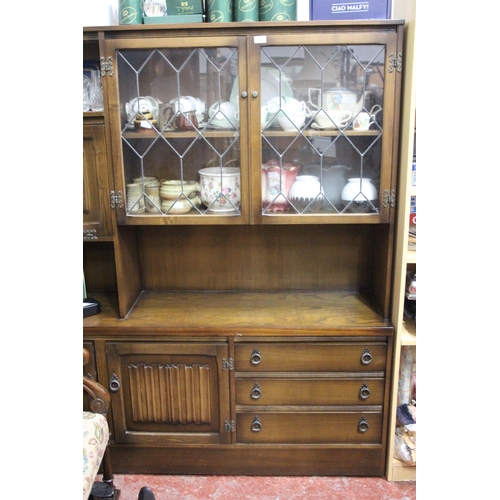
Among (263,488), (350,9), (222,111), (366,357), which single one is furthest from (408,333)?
(350,9)

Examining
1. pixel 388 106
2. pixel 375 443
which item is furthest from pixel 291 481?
pixel 388 106

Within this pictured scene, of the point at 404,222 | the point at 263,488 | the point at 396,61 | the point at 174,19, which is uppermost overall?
the point at 174,19

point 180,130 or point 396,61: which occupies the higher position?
point 396,61

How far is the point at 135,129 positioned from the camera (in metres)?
1.60

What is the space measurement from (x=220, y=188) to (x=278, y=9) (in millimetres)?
624

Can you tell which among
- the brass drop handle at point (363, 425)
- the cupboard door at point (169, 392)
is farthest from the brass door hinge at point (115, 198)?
the brass drop handle at point (363, 425)

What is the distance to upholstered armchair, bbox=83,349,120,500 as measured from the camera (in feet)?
4.36

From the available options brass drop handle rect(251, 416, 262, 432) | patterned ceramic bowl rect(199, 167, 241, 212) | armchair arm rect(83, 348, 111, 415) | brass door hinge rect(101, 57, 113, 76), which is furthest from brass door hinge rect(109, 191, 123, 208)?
brass drop handle rect(251, 416, 262, 432)

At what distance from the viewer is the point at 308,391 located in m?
1.69

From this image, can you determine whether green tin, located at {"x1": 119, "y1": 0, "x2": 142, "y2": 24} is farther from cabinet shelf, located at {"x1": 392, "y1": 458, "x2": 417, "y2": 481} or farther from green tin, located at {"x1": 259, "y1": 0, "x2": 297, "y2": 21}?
cabinet shelf, located at {"x1": 392, "y1": 458, "x2": 417, "y2": 481}

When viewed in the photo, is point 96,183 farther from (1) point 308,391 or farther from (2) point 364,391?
(2) point 364,391

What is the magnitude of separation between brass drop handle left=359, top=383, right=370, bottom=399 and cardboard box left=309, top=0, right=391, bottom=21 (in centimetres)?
127

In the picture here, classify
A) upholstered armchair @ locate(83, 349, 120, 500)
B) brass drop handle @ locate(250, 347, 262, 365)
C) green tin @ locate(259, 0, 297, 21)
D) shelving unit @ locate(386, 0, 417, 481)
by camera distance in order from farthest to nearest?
brass drop handle @ locate(250, 347, 262, 365), green tin @ locate(259, 0, 297, 21), shelving unit @ locate(386, 0, 417, 481), upholstered armchair @ locate(83, 349, 120, 500)
